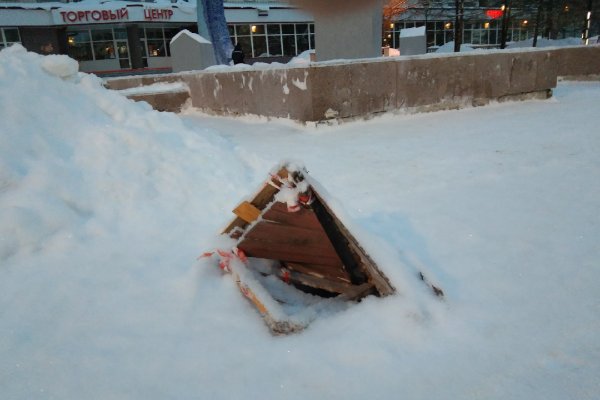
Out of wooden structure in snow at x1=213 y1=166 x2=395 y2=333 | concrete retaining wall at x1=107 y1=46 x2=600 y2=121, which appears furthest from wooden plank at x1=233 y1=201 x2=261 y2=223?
concrete retaining wall at x1=107 y1=46 x2=600 y2=121

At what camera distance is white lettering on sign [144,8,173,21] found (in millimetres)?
24906

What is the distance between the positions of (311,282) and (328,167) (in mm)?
2423

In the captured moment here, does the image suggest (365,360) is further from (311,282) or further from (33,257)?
(33,257)

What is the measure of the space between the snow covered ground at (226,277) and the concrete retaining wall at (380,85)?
1887mm

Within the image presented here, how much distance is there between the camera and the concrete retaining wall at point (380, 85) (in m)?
6.06

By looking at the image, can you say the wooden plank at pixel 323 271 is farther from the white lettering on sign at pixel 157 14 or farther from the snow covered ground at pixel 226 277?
the white lettering on sign at pixel 157 14

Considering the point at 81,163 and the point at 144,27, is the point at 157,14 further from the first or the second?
the point at 81,163

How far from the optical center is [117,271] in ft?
7.64

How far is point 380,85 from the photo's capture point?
21.1 ft

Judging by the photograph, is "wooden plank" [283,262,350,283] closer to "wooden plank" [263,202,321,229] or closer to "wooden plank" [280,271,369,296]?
"wooden plank" [280,271,369,296]

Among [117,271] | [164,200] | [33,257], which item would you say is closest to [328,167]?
[164,200]

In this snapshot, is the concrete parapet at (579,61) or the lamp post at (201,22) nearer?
the concrete parapet at (579,61)

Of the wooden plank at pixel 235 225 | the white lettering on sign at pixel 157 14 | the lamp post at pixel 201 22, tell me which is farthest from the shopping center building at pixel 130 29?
the wooden plank at pixel 235 225

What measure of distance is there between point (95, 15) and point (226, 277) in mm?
27369
